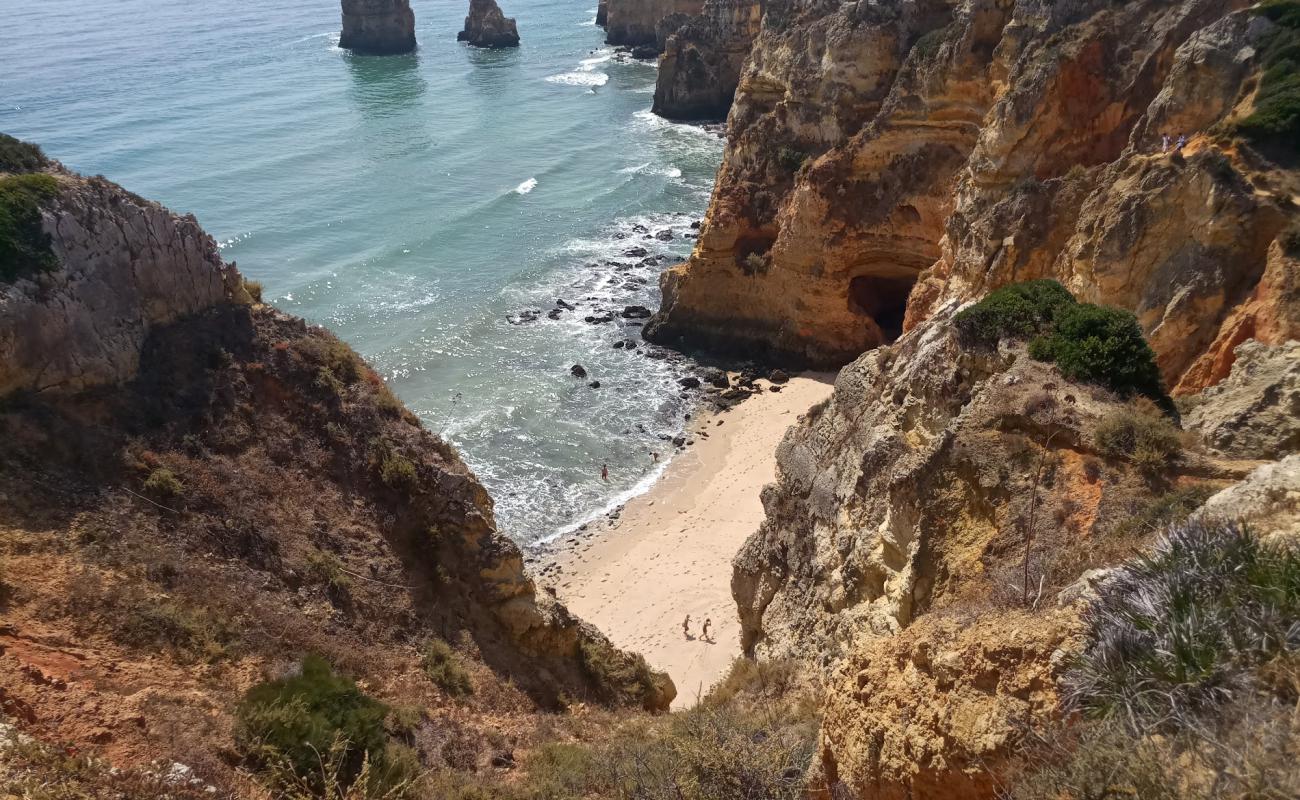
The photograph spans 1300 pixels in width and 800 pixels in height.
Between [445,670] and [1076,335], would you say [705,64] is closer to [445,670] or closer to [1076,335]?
[1076,335]

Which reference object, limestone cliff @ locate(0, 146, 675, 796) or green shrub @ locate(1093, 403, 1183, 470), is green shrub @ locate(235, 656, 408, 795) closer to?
limestone cliff @ locate(0, 146, 675, 796)

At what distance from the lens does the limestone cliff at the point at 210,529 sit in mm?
10102

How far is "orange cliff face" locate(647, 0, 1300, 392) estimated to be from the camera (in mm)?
15312

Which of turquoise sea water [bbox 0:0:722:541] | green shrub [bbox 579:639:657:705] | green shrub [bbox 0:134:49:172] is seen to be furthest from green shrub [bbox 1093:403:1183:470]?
turquoise sea water [bbox 0:0:722:541]

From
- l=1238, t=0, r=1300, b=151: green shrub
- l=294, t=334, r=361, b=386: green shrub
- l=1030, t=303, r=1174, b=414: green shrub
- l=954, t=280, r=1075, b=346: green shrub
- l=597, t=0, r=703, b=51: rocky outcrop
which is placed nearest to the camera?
l=1030, t=303, r=1174, b=414: green shrub

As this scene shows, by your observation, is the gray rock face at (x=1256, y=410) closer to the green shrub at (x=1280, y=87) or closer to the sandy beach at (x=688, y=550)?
the green shrub at (x=1280, y=87)

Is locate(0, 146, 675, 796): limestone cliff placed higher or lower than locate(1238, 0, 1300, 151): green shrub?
lower

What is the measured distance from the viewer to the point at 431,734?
11.8m

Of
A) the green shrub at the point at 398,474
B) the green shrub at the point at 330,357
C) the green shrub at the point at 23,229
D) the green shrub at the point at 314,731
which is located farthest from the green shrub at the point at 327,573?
the green shrub at the point at 23,229

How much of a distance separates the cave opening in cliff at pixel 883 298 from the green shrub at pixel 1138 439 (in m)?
24.3

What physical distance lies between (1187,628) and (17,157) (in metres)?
18.3

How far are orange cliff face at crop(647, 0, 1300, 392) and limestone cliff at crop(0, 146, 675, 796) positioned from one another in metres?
12.4

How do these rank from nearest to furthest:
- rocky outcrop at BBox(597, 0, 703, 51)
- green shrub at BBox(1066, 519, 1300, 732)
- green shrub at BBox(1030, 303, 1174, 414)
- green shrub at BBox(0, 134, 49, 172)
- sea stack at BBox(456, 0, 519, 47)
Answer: green shrub at BBox(1066, 519, 1300, 732) → green shrub at BBox(1030, 303, 1174, 414) → green shrub at BBox(0, 134, 49, 172) → rocky outcrop at BBox(597, 0, 703, 51) → sea stack at BBox(456, 0, 519, 47)

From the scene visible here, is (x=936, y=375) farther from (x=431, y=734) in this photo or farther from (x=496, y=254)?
(x=496, y=254)
